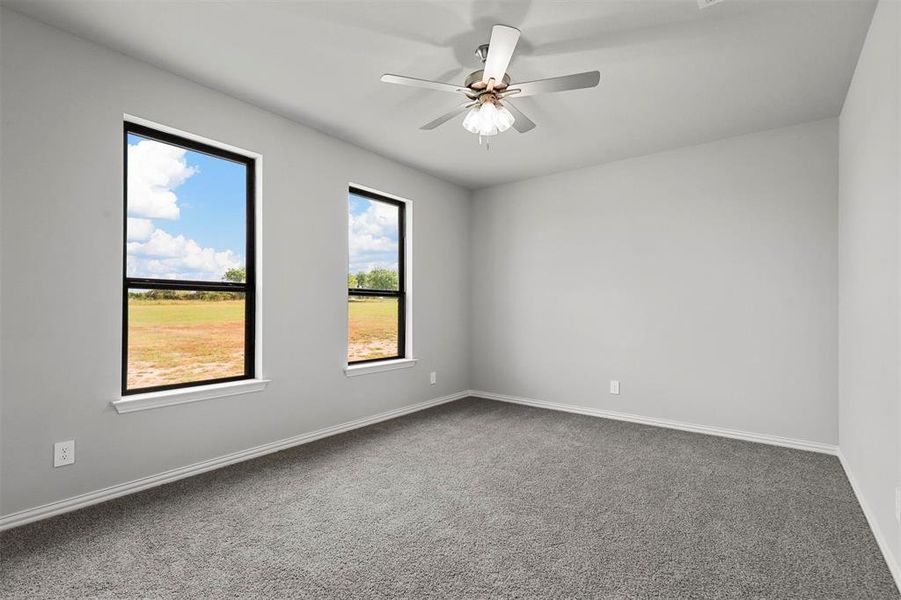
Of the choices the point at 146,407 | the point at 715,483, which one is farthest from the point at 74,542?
the point at 715,483

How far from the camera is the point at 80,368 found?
2.42 meters

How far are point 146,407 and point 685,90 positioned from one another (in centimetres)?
385

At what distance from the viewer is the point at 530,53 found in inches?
99.4

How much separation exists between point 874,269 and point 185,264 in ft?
12.7

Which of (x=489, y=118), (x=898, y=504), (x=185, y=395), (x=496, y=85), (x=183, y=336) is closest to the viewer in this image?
(x=898, y=504)

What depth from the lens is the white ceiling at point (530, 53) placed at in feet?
7.21

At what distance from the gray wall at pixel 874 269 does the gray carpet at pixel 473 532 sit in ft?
1.03

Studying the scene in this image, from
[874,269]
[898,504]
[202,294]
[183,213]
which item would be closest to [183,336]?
[202,294]

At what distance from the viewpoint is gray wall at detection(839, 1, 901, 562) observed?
189cm

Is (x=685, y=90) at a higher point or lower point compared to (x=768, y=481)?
higher

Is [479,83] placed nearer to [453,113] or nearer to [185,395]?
[453,113]

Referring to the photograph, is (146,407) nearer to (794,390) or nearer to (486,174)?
(486,174)

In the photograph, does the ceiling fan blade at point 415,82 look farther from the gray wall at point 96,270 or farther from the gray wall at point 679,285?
the gray wall at point 679,285

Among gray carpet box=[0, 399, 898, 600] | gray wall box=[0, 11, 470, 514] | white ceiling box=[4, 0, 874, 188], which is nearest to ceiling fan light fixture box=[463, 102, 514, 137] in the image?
white ceiling box=[4, 0, 874, 188]
